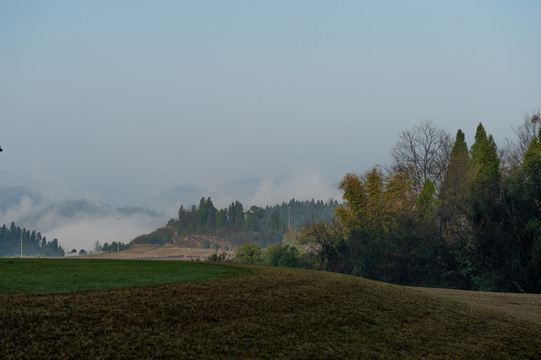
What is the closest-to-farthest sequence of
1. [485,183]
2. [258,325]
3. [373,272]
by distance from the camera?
[258,325] → [485,183] → [373,272]

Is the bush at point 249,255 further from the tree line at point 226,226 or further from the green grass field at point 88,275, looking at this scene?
the tree line at point 226,226

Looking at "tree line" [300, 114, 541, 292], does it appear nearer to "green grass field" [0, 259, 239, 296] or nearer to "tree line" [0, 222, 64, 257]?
"green grass field" [0, 259, 239, 296]

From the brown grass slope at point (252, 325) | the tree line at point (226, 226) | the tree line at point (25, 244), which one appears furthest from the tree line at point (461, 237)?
the tree line at point (25, 244)

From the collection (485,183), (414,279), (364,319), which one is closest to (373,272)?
(414,279)

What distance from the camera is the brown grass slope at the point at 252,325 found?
6.63 m

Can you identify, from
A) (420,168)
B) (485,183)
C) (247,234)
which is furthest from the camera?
(247,234)

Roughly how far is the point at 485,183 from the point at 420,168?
2035cm

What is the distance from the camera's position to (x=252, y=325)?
8.00 metres

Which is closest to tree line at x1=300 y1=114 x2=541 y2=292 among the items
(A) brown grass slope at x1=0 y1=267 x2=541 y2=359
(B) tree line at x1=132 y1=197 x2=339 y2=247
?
(A) brown grass slope at x1=0 y1=267 x2=541 y2=359

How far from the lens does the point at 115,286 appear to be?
9656 millimetres

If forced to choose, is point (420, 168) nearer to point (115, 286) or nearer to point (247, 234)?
point (115, 286)

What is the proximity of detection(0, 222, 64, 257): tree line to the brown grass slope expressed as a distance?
500 ft

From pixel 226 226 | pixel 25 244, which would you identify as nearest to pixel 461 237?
pixel 226 226

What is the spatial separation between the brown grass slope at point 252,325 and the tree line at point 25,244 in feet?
500
